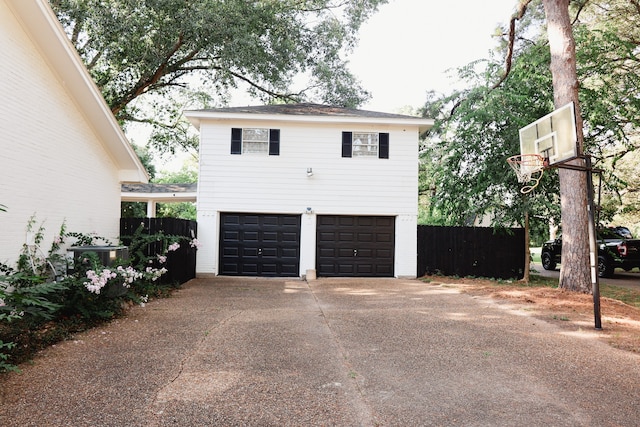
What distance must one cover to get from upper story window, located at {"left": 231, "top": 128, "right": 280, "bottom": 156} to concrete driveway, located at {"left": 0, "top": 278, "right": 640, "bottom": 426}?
6.96m

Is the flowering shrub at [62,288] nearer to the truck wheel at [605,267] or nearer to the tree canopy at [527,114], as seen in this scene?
the tree canopy at [527,114]

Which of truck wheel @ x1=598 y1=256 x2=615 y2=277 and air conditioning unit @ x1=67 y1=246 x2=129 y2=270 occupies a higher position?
air conditioning unit @ x1=67 y1=246 x2=129 y2=270

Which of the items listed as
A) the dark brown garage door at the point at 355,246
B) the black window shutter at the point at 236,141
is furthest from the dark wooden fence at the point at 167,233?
the dark brown garage door at the point at 355,246

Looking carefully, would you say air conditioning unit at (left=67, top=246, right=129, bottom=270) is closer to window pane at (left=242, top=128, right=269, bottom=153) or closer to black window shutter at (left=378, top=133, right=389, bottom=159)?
window pane at (left=242, top=128, right=269, bottom=153)

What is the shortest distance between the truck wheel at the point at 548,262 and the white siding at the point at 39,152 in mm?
17135

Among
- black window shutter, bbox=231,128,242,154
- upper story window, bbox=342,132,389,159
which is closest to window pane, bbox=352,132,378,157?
upper story window, bbox=342,132,389,159

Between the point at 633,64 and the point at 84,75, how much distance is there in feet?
56.4

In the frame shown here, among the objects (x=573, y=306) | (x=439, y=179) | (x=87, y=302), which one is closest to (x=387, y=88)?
(x=439, y=179)

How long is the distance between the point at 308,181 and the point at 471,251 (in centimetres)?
575

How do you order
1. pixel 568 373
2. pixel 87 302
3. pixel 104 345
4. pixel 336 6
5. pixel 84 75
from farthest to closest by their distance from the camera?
1. pixel 336 6
2. pixel 84 75
3. pixel 87 302
4. pixel 104 345
5. pixel 568 373

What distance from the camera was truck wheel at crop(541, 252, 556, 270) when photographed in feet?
59.9

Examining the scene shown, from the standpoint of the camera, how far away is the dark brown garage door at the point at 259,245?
13438 mm

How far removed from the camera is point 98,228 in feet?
31.0

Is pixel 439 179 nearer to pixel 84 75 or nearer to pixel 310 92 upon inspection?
pixel 310 92
